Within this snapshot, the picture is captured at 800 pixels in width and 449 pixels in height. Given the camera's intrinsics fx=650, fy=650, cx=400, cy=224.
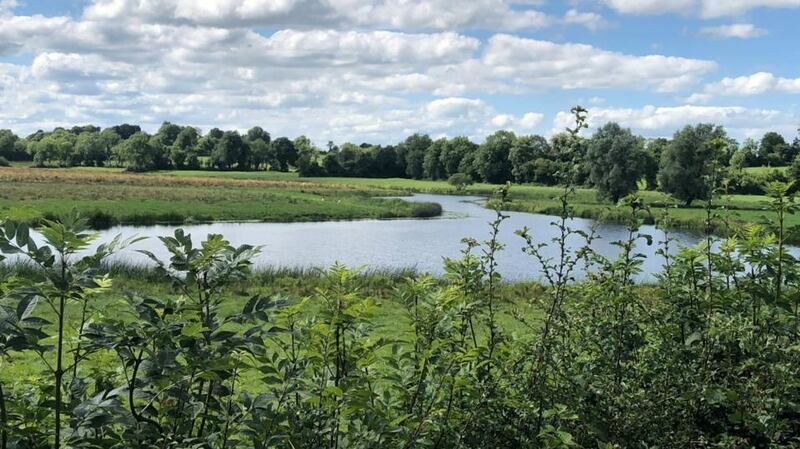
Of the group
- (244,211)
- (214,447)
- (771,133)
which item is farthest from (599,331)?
(771,133)

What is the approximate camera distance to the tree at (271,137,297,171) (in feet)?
440

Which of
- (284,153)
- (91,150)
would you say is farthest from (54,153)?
(284,153)

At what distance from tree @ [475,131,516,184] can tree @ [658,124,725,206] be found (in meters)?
43.1

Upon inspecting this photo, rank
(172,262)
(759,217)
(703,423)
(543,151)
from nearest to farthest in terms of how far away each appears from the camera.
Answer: (172,262) → (703,423) → (543,151) → (759,217)

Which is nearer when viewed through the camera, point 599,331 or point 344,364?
point 344,364

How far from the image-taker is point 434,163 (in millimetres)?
127062

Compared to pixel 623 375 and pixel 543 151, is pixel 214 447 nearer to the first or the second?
pixel 623 375

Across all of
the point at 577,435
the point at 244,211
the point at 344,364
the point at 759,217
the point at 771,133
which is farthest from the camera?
the point at 771,133

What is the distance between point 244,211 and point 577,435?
51309 millimetres

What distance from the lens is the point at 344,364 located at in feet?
7.35

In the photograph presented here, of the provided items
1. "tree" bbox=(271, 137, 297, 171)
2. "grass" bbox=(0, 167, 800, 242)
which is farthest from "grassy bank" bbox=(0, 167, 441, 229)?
"tree" bbox=(271, 137, 297, 171)

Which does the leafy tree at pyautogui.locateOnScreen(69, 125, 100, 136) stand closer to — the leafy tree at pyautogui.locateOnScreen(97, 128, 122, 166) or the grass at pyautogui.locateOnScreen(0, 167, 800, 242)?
the leafy tree at pyautogui.locateOnScreen(97, 128, 122, 166)

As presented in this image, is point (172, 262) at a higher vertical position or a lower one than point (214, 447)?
higher

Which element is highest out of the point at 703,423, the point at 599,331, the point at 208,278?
the point at 208,278
